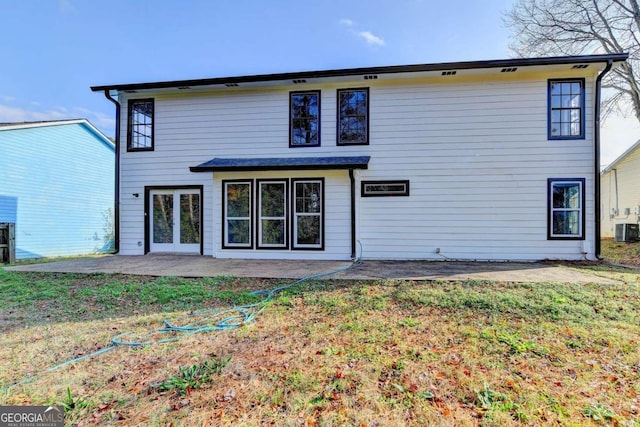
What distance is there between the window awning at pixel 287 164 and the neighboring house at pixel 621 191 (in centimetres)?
1634

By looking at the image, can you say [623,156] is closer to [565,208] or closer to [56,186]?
[565,208]

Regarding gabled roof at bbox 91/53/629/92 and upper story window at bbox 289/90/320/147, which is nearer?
gabled roof at bbox 91/53/629/92

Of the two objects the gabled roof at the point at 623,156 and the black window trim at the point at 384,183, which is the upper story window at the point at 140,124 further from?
the gabled roof at the point at 623,156

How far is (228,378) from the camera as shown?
2.49 metres

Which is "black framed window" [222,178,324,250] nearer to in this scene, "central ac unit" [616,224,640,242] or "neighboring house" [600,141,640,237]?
"central ac unit" [616,224,640,242]

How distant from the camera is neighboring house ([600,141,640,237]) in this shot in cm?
1530

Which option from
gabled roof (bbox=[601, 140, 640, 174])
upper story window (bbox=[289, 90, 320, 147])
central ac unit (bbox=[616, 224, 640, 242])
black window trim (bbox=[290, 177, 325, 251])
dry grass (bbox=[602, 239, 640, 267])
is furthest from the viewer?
gabled roof (bbox=[601, 140, 640, 174])

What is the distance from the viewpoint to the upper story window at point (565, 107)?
8039 millimetres

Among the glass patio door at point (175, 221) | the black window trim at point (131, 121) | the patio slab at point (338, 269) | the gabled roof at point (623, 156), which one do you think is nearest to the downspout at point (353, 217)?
the patio slab at point (338, 269)

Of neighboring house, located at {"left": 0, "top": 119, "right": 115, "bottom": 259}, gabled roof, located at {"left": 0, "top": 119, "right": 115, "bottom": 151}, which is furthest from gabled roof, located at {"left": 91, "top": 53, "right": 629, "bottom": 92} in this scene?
neighboring house, located at {"left": 0, "top": 119, "right": 115, "bottom": 259}

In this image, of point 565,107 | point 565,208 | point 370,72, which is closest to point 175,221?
point 370,72

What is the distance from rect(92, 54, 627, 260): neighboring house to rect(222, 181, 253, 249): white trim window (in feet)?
0.13

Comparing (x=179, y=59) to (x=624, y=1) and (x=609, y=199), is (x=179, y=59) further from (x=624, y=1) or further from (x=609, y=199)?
(x=609, y=199)

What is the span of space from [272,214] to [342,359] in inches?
246
